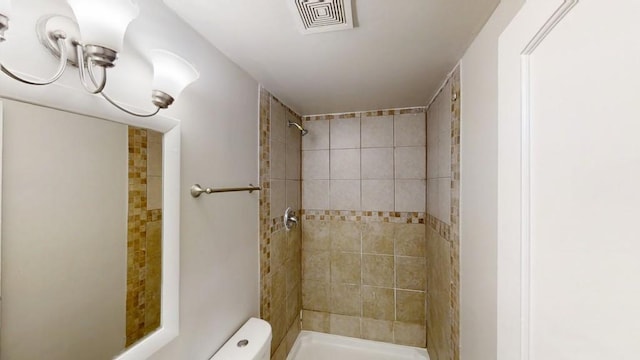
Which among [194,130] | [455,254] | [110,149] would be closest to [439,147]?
[455,254]

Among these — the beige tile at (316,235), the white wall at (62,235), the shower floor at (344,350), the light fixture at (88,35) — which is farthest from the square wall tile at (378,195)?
the light fixture at (88,35)

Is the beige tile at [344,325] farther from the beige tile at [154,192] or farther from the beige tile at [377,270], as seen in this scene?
the beige tile at [154,192]

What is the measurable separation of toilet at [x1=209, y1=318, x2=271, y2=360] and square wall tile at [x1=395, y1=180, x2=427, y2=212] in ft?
4.80

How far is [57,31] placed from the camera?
572mm

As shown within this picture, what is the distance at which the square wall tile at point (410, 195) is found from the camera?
2168 millimetres

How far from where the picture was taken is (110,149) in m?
0.72

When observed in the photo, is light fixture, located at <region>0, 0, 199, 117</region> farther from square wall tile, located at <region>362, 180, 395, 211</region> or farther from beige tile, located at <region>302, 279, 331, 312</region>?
beige tile, located at <region>302, 279, 331, 312</region>

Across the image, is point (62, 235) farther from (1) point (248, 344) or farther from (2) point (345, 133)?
(2) point (345, 133)

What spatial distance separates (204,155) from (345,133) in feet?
4.92
